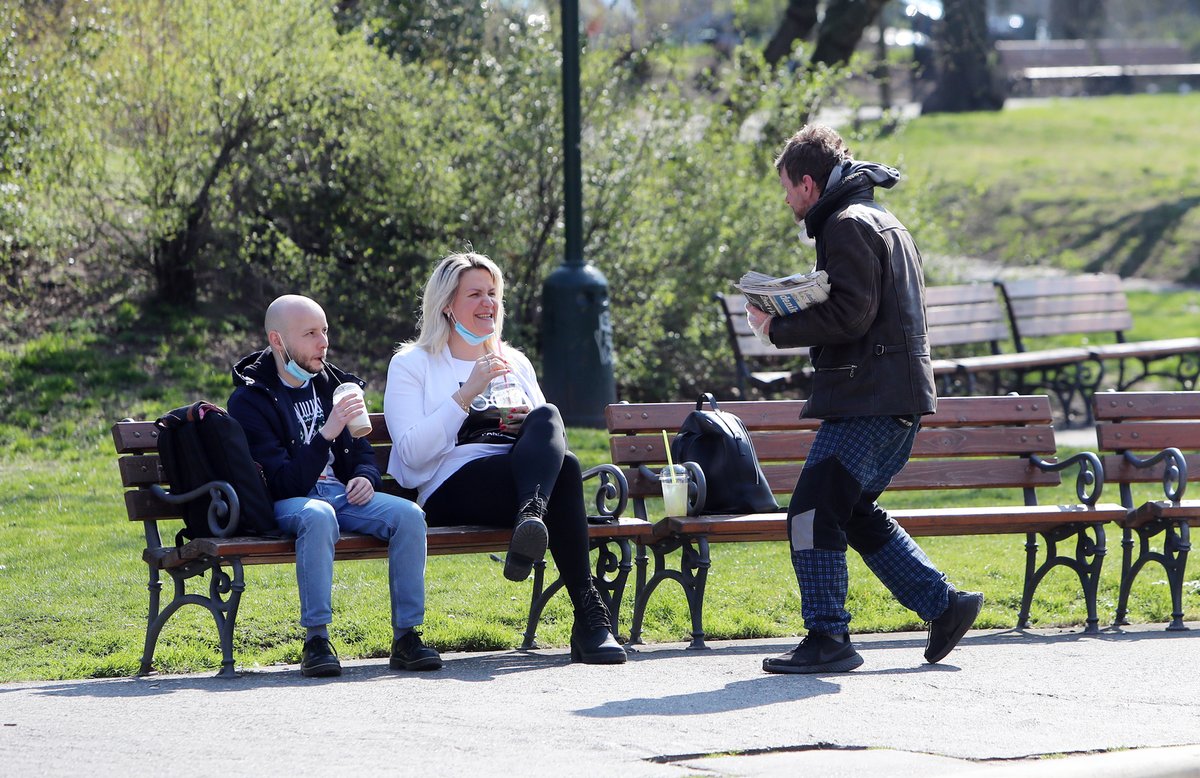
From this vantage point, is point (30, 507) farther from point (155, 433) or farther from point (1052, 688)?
point (1052, 688)

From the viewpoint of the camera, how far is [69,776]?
400 centimetres

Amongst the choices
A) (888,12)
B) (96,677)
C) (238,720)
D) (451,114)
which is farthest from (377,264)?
(888,12)

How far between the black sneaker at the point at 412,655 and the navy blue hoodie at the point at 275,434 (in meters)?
0.60

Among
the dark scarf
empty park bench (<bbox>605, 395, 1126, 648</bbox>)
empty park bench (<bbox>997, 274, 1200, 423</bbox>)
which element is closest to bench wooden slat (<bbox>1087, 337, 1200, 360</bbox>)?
empty park bench (<bbox>997, 274, 1200, 423</bbox>)

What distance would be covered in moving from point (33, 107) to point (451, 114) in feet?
9.65

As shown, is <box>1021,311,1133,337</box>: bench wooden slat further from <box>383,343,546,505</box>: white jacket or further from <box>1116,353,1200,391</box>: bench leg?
<box>383,343,546,505</box>: white jacket

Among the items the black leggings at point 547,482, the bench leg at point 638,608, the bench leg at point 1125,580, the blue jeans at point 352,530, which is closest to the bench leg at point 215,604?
the blue jeans at point 352,530

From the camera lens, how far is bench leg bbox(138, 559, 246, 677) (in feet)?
17.9

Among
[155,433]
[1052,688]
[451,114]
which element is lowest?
[1052,688]

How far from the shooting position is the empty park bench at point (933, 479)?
6.11 m

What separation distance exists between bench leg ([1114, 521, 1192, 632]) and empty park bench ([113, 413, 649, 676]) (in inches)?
84.0

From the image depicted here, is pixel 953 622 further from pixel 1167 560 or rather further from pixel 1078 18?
pixel 1078 18

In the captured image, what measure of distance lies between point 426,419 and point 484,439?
0.84 feet

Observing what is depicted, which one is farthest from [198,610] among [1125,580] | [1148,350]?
[1148,350]
